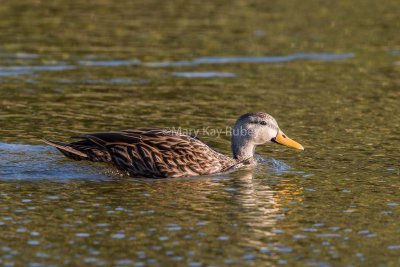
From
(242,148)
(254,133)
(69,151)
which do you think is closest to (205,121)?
(242,148)

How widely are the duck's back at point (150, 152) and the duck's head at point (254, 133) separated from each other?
2.44ft

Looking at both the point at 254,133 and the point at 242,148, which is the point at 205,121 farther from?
the point at 254,133

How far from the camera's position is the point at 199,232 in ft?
36.7

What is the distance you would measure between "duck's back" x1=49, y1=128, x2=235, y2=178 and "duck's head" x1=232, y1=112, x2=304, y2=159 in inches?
29.3

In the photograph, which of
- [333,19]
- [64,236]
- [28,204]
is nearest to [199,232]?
[64,236]

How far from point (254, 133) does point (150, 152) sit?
6.35 ft

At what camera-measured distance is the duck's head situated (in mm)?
15273

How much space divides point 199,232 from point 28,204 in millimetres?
2652

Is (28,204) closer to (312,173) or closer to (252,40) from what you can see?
(312,173)

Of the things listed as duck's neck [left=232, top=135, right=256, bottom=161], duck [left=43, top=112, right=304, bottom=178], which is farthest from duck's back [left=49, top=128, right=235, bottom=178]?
duck's neck [left=232, top=135, right=256, bottom=161]

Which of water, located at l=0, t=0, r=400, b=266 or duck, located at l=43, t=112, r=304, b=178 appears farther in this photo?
duck, located at l=43, t=112, r=304, b=178

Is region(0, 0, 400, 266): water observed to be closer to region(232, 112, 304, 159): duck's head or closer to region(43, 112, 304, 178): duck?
region(43, 112, 304, 178): duck

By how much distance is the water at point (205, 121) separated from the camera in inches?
425

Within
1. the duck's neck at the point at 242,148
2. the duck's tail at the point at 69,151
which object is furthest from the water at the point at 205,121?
the duck's neck at the point at 242,148
